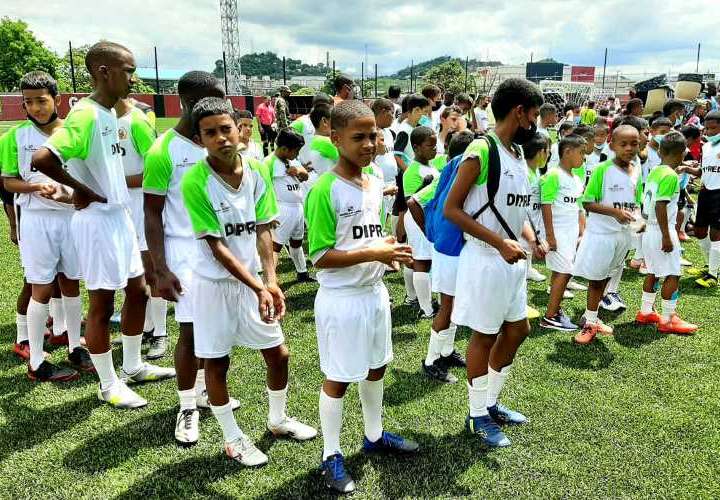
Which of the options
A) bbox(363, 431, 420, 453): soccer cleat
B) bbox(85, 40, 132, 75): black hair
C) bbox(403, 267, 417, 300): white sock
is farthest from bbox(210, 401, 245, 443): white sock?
bbox(403, 267, 417, 300): white sock

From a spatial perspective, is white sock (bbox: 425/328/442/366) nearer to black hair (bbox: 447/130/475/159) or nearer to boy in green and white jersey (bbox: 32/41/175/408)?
black hair (bbox: 447/130/475/159)

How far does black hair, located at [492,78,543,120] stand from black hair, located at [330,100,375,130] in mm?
937

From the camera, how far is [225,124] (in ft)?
9.43

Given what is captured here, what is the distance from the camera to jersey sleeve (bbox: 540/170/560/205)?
5688mm

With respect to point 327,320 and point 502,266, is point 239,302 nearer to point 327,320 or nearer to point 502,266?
point 327,320

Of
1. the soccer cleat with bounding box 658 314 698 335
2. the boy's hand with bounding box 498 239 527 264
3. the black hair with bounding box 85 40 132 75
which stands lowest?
the soccer cleat with bounding box 658 314 698 335

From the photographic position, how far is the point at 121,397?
13.0 feet

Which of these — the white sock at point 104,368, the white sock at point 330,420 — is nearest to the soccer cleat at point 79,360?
the white sock at point 104,368

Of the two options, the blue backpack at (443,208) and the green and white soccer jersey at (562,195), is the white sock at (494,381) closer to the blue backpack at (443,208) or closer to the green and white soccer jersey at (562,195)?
the blue backpack at (443,208)

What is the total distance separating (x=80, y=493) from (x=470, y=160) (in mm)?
3078

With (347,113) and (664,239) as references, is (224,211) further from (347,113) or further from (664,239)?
(664,239)

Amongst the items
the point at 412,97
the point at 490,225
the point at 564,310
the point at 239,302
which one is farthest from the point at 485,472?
the point at 412,97

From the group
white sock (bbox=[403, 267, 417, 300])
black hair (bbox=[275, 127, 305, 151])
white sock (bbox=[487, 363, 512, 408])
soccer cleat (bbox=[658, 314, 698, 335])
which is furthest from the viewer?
black hair (bbox=[275, 127, 305, 151])

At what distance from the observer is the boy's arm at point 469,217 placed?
9.87ft
